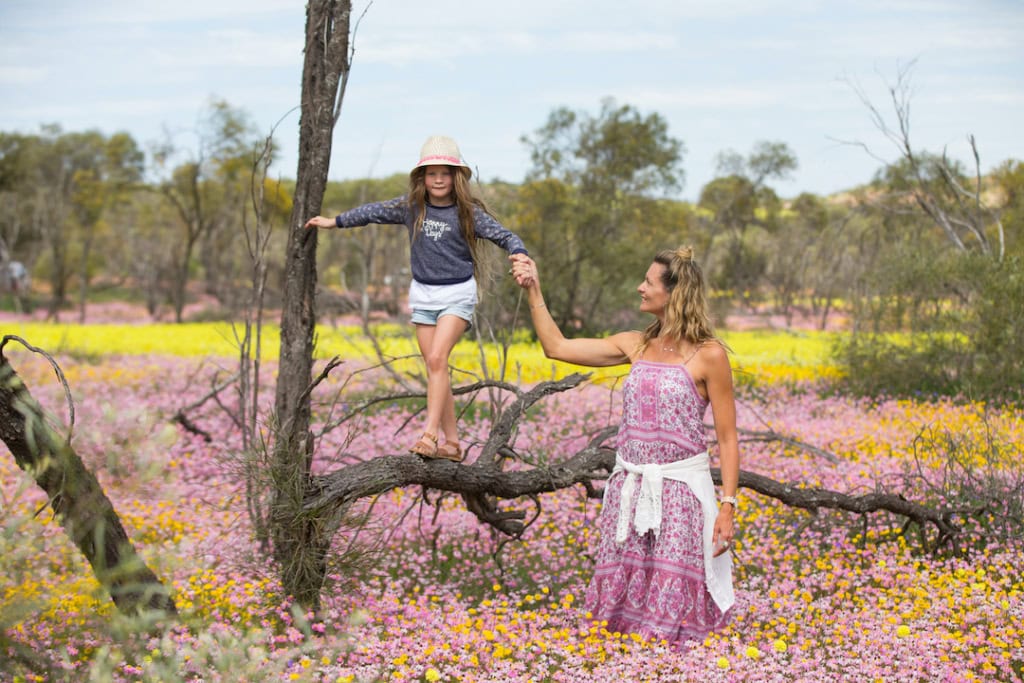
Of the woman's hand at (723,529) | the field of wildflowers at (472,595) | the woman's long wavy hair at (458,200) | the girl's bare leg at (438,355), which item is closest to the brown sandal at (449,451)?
the girl's bare leg at (438,355)

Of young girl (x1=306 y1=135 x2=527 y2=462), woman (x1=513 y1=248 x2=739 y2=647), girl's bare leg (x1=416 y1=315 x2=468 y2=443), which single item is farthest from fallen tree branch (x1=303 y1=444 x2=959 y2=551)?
woman (x1=513 y1=248 x2=739 y2=647)

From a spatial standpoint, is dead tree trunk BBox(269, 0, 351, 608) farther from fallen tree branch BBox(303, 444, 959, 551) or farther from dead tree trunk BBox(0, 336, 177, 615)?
dead tree trunk BBox(0, 336, 177, 615)

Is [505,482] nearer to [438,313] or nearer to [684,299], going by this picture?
[438,313]

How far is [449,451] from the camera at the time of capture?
4949 mm

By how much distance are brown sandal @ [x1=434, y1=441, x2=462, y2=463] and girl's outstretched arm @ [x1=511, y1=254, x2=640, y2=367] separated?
709 millimetres

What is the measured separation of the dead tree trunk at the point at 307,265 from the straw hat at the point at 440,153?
2.75 feet

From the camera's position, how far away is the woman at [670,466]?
4.71m

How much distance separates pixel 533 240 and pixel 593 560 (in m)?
15.7

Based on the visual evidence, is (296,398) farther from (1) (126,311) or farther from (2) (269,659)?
(1) (126,311)

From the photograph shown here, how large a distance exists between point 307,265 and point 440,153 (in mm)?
1111

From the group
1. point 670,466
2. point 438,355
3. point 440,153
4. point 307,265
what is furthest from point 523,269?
point 307,265

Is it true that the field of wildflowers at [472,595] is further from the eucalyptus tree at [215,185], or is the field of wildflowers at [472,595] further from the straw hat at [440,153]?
the eucalyptus tree at [215,185]

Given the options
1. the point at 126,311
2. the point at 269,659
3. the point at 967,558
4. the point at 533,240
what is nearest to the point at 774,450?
the point at 967,558

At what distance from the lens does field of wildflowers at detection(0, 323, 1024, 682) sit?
2.83m
